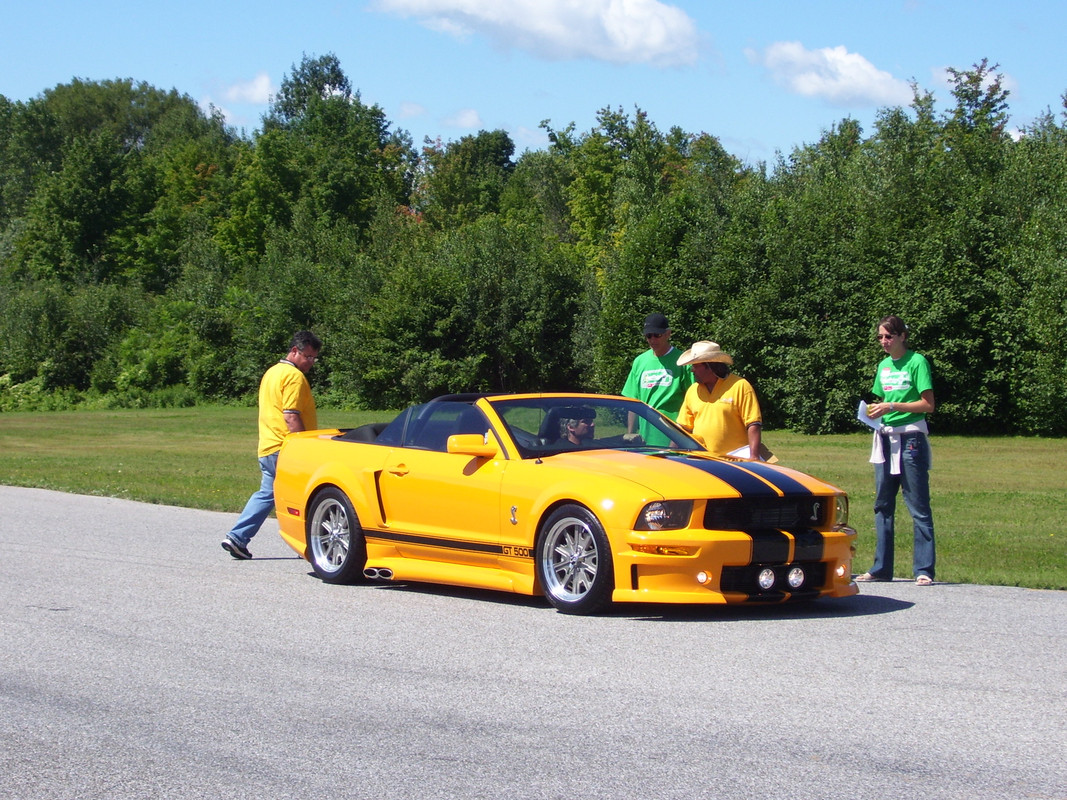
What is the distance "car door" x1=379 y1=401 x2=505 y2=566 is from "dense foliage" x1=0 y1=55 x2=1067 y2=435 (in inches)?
1025

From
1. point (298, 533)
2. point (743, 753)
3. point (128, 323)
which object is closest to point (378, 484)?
point (298, 533)

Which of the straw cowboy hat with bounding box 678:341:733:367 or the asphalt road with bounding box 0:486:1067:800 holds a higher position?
the straw cowboy hat with bounding box 678:341:733:367

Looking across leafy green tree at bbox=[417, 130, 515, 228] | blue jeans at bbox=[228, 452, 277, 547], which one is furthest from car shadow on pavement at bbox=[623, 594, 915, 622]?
leafy green tree at bbox=[417, 130, 515, 228]

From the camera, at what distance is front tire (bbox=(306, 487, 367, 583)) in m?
9.02

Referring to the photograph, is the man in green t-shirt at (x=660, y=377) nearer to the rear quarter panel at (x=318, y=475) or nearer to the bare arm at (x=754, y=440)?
the bare arm at (x=754, y=440)

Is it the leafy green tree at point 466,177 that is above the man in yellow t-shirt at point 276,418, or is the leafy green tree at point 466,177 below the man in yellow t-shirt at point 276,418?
above

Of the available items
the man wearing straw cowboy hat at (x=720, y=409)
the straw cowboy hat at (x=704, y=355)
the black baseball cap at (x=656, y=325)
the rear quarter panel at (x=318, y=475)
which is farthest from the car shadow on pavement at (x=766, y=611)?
the black baseball cap at (x=656, y=325)

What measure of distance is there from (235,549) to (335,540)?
1.51 meters

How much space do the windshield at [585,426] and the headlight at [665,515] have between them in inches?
45.4

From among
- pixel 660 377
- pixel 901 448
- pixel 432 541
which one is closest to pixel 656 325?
pixel 660 377

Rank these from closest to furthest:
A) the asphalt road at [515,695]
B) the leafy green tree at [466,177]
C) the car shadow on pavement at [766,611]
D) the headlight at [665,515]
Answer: the asphalt road at [515,695]
the headlight at [665,515]
the car shadow on pavement at [766,611]
the leafy green tree at [466,177]

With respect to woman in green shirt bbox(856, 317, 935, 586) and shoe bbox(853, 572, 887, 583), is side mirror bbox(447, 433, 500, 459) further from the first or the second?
shoe bbox(853, 572, 887, 583)

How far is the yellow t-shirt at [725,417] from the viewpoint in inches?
365

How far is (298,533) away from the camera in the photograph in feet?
31.5
